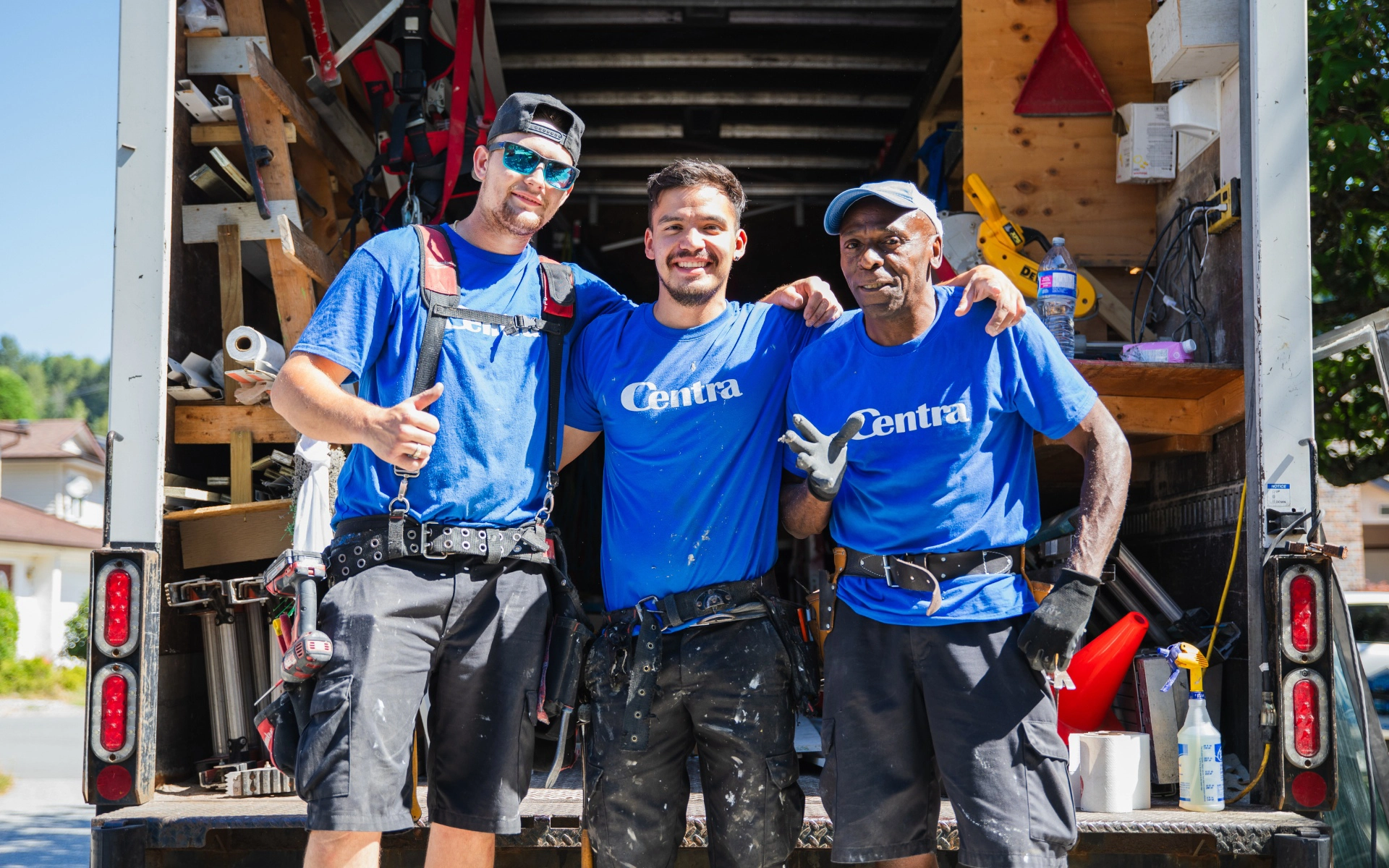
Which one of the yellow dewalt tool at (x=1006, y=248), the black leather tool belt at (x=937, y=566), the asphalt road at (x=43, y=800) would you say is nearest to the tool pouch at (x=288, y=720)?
the black leather tool belt at (x=937, y=566)

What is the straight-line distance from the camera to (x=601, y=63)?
561cm

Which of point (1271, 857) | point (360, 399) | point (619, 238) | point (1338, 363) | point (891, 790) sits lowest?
point (1271, 857)

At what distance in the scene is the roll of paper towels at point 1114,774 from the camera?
2902mm

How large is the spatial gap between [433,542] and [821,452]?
857 millimetres

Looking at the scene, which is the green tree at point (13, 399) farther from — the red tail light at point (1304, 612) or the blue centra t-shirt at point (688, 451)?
the red tail light at point (1304, 612)

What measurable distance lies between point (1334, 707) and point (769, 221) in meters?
5.29

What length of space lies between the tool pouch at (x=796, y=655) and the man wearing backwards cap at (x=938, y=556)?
7 centimetres

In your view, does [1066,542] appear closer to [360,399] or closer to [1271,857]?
[1271,857]

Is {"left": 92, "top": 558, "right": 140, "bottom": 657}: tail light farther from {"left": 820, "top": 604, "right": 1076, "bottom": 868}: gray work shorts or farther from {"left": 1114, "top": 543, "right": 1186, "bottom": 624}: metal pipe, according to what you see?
{"left": 1114, "top": 543, "right": 1186, "bottom": 624}: metal pipe

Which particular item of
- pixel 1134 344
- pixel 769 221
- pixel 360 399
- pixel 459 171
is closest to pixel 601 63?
pixel 459 171

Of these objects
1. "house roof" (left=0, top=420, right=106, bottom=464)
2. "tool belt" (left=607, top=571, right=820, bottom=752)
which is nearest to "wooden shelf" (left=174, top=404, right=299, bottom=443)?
"tool belt" (left=607, top=571, right=820, bottom=752)

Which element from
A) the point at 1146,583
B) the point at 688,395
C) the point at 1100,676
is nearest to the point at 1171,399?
the point at 1146,583

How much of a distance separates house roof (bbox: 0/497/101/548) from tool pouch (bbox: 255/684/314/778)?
41.6 metres

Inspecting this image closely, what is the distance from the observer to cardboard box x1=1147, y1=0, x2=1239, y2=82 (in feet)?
11.6
